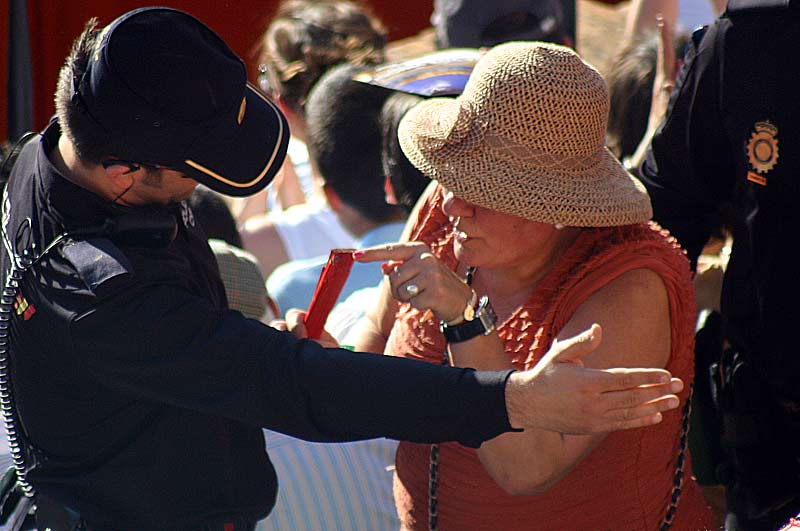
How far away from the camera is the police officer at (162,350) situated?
1.63 meters

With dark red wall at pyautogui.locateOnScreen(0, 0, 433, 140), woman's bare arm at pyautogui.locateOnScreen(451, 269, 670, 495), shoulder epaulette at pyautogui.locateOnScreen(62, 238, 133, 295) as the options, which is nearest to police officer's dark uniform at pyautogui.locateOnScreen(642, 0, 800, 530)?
woman's bare arm at pyautogui.locateOnScreen(451, 269, 670, 495)

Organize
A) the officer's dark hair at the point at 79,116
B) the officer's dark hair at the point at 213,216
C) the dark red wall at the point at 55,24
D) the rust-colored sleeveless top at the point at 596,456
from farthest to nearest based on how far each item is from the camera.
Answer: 1. the dark red wall at the point at 55,24
2. the officer's dark hair at the point at 213,216
3. the rust-colored sleeveless top at the point at 596,456
4. the officer's dark hair at the point at 79,116

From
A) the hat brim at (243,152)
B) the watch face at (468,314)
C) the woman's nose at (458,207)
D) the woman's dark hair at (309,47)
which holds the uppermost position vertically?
the hat brim at (243,152)

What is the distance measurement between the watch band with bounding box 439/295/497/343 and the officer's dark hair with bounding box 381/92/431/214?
88cm

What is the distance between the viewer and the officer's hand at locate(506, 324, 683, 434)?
1.56 m

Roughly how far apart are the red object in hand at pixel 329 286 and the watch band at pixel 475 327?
33cm

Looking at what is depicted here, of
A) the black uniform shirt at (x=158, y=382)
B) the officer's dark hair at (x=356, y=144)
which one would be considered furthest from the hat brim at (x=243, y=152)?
the officer's dark hair at (x=356, y=144)

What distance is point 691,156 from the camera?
7.67 ft

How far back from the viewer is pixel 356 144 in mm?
3275

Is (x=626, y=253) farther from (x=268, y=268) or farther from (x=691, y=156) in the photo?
(x=268, y=268)

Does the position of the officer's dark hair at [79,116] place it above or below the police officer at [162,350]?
above

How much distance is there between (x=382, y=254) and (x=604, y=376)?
0.61 metres

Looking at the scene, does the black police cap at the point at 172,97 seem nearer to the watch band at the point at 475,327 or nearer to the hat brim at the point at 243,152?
the hat brim at the point at 243,152

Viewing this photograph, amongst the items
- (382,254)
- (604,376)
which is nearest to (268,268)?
(382,254)
